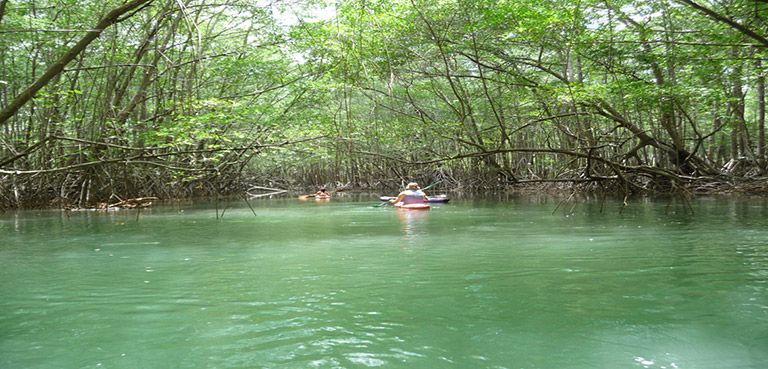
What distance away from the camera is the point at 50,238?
718 centimetres

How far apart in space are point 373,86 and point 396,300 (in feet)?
31.1

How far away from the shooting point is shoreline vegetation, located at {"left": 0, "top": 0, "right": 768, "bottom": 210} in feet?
26.9

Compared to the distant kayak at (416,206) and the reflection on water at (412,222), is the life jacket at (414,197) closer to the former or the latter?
the distant kayak at (416,206)

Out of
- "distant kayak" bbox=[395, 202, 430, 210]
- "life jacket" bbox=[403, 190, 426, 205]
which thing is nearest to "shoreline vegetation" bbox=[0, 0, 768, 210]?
"life jacket" bbox=[403, 190, 426, 205]

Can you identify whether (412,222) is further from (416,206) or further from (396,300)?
(396,300)

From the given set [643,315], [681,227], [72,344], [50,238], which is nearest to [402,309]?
[643,315]

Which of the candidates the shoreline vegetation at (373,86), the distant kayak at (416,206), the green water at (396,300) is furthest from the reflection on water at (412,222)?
the shoreline vegetation at (373,86)

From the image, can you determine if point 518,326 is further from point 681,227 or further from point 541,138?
point 541,138

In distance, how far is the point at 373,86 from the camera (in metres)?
12.6

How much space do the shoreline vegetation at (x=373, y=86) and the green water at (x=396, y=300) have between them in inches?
45.2

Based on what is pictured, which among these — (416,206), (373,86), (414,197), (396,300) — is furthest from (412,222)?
(396,300)

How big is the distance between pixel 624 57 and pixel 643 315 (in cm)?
793

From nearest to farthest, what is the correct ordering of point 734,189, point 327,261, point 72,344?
1. point 72,344
2. point 327,261
3. point 734,189

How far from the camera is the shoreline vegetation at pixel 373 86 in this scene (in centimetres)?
821
